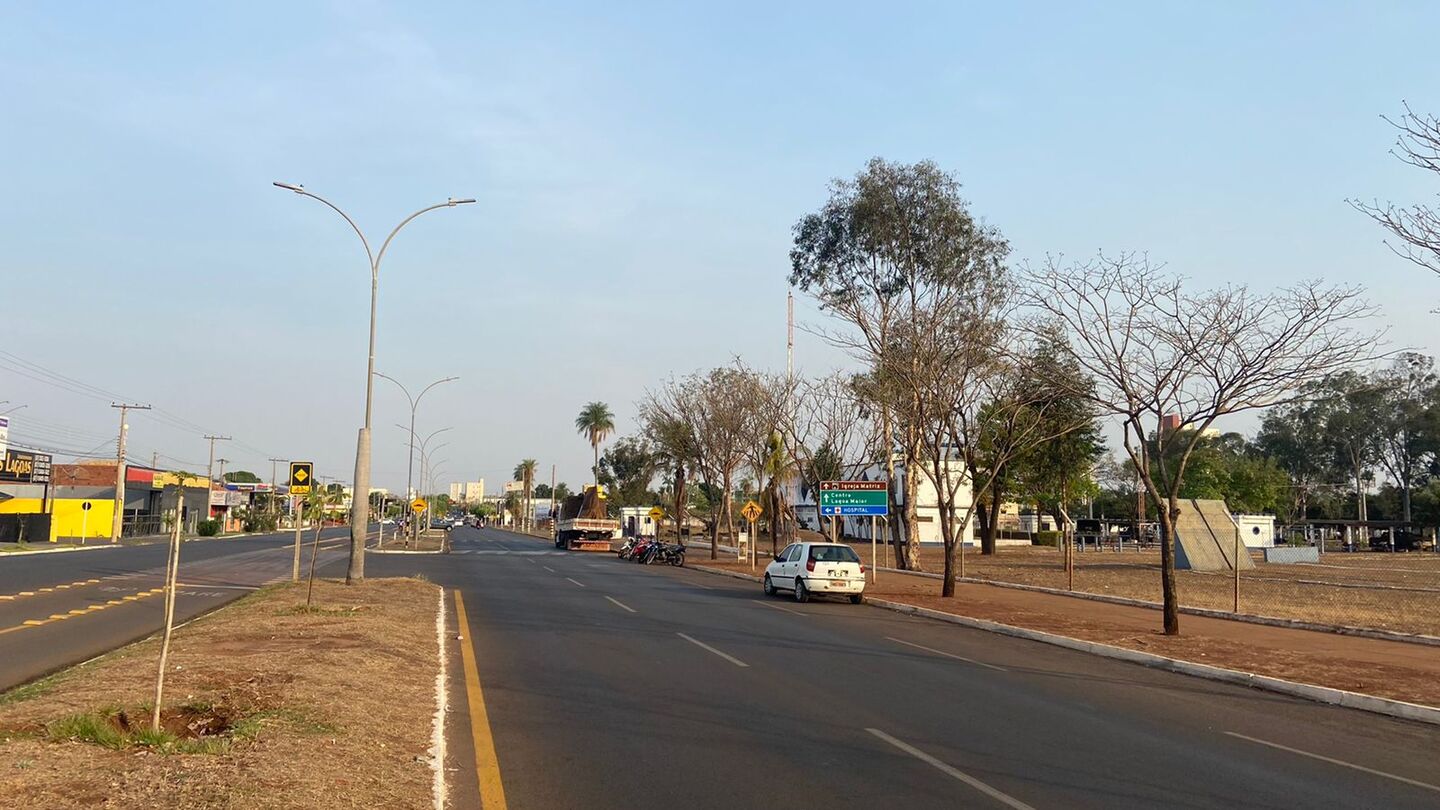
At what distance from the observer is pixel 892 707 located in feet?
36.8

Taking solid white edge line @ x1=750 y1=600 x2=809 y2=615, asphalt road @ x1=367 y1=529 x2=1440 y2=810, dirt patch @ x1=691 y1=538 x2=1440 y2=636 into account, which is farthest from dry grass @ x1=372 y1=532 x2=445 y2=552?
asphalt road @ x1=367 y1=529 x2=1440 y2=810

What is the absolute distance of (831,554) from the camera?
1104 inches

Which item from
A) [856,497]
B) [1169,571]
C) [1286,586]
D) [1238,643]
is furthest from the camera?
[856,497]

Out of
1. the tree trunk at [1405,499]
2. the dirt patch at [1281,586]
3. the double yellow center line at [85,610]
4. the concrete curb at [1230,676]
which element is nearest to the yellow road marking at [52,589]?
the double yellow center line at [85,610]

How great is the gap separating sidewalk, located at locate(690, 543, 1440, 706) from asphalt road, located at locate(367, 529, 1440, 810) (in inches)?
61.7

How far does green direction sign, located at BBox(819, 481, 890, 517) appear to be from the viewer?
3406 centimetres

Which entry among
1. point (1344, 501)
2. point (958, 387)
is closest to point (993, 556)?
point (958, 387)

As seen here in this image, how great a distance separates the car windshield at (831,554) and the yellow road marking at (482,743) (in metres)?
14.6

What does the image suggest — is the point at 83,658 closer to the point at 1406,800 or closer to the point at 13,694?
the point at 13,694

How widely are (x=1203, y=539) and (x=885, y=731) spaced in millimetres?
39791

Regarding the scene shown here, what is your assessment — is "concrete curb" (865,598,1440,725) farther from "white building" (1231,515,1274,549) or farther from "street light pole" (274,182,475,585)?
"white building" (1231,515,1274,549)

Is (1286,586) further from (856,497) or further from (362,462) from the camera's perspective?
(362,462)

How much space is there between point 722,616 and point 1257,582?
2291cm

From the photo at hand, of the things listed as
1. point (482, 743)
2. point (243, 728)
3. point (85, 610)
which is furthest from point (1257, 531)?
point (243, 728)
